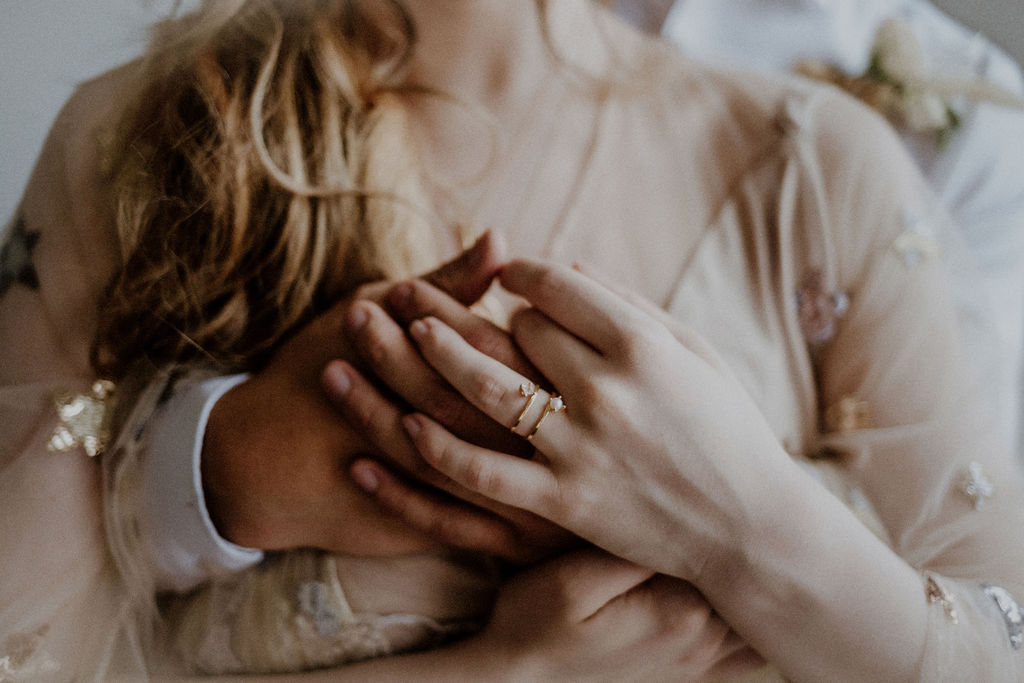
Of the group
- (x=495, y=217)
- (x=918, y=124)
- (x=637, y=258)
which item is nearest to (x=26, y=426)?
(x=495, y=217)

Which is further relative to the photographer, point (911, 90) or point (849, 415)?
point (911, 90)

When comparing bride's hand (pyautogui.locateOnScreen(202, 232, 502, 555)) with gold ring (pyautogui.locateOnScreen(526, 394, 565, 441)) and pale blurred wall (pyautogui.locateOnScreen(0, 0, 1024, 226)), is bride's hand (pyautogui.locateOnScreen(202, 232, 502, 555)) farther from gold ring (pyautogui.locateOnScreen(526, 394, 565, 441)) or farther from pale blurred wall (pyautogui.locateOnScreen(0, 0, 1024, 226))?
pale blurred wall (pyautogui.locateOnScreen(0, 0, 1024, 226))

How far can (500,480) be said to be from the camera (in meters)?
0.50

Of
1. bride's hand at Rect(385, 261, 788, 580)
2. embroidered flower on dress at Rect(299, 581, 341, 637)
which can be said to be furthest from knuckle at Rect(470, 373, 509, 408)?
embroidered flower on dress at Rect(299, 581, 341, 637)

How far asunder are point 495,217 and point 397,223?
11 cm

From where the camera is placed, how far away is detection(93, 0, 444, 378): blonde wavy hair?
1.84 feet

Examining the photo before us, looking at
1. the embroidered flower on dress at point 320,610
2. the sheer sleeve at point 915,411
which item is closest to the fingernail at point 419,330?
the embroidered flower on dress at point 320,610

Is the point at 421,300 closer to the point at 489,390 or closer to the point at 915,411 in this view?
the point at 489,390

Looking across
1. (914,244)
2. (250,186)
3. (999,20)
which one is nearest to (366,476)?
(250,186)

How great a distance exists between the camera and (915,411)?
2.22ft

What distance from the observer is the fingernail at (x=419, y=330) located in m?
0.54

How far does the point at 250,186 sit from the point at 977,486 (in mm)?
657

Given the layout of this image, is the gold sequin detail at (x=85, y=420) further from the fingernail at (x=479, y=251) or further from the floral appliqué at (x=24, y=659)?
the fingernail at (x=479, y=251)

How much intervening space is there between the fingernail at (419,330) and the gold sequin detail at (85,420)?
0.25 meters
